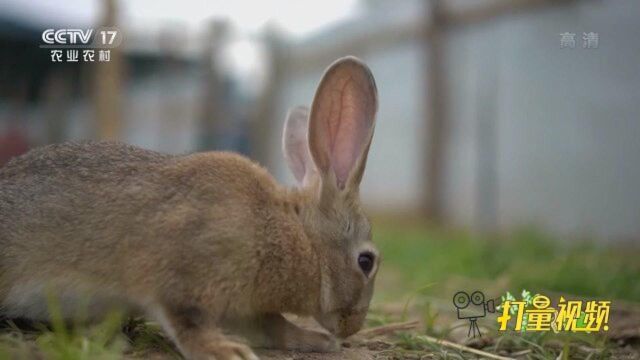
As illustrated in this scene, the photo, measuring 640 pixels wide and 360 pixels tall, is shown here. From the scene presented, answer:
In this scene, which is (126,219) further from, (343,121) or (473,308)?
(473,308)

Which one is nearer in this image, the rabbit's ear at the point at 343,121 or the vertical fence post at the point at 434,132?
the rabbit's ear at the point at 343,121

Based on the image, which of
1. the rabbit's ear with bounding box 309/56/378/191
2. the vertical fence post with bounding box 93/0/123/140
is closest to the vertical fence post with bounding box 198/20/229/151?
the vertical fence post with bounding box 93/0/123/140

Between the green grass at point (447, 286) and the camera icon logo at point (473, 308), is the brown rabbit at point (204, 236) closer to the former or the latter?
the green grass at point (447, 286)

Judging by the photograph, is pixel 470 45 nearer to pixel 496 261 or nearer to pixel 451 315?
pixel 496 261

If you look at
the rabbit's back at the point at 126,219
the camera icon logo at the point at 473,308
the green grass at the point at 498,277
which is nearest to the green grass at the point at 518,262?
the green grass at the point at 498,277

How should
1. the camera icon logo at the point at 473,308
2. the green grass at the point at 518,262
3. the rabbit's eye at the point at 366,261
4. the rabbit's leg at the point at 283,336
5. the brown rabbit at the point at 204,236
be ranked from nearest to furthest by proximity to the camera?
the brown rabbit at the point at 204,236 < the rabbit's leg at the point at 283,336 < the rabbit's eye at the point at 366,261 < the camera icon logo at the point at 473,308 < the green grass at the point at 518,262

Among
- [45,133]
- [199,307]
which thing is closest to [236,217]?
[199,307]

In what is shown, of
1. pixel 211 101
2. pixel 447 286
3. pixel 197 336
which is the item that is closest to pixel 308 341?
pixel 197 336
